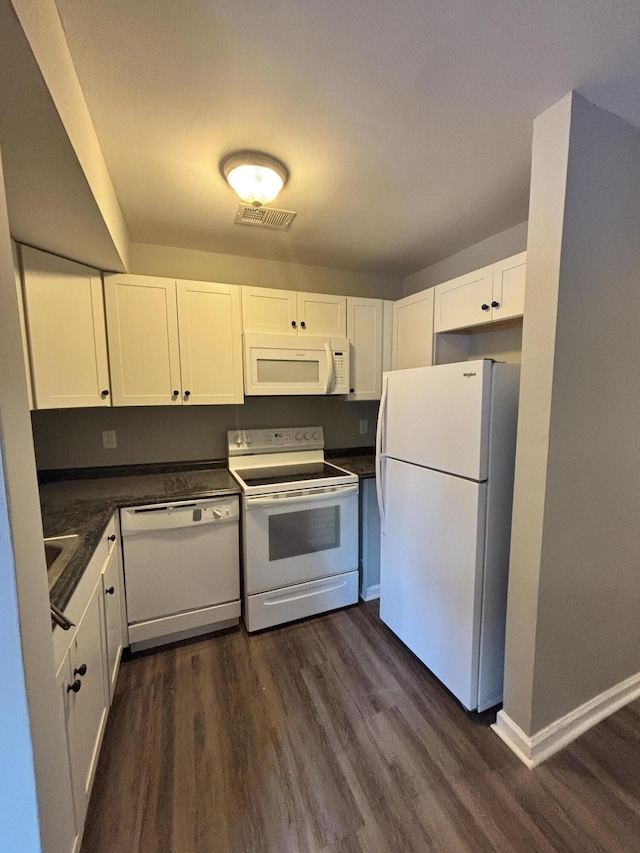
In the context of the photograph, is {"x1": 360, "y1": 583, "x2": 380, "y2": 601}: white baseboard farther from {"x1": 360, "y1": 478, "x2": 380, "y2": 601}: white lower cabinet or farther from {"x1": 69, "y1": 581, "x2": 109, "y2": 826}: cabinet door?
{"x1": 69, "y1": 581, "x2": 109, "y2": 826}: cabinet door

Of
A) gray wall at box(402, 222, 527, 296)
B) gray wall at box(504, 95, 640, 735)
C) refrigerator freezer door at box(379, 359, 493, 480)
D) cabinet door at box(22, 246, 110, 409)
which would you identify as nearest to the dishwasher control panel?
cabinet door at box(22, 246, 110, 409)

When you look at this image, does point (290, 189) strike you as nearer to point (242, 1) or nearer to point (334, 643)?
point (242, 1)

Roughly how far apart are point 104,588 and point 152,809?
0.78m

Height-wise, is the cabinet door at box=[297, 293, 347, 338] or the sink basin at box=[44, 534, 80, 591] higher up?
the cabinet door at box=[297, 293, 347, 338]

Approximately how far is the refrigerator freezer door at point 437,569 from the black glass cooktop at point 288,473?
0.48 metres

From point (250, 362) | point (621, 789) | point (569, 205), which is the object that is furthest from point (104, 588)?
point (569, 205)

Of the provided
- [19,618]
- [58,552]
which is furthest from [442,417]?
[58,552]

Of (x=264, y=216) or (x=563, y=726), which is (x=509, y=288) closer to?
(x=264, y=216)

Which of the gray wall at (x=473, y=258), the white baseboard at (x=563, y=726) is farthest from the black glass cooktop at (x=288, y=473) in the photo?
the gray wall at (x=473, y=258)

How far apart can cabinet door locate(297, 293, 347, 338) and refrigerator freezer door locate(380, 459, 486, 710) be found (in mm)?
1091

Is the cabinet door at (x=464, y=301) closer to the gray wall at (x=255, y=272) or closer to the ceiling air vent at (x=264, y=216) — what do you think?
the gray wall at (x=255, y=272)

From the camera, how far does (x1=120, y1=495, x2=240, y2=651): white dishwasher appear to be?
75.2 inches

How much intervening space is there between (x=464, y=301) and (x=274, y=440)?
1.57 metres

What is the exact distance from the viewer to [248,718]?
1590mm
